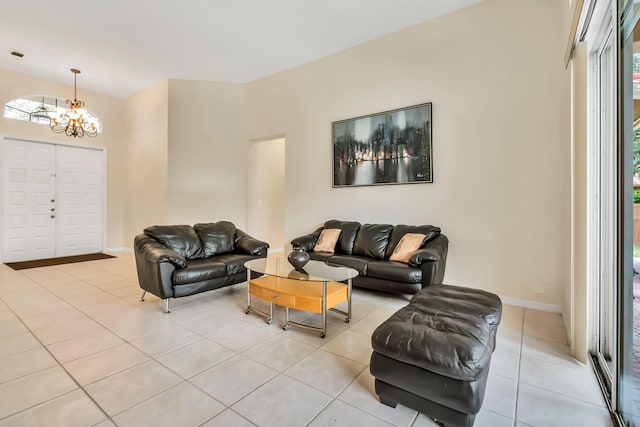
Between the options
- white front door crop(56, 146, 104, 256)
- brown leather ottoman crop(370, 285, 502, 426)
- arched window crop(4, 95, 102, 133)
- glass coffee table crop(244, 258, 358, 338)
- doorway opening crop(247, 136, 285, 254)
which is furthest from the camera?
doorway opening crop(247, 136, 285, 254)

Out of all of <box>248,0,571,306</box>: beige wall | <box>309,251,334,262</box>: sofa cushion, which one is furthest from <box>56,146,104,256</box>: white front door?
<box>248,0,571,306</box>: beige wall

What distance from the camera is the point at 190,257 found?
3.79m

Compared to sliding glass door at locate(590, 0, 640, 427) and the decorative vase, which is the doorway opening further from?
sliding glass door at locate(590, 0, 640, 427)

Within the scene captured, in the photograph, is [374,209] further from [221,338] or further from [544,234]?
[221,338]

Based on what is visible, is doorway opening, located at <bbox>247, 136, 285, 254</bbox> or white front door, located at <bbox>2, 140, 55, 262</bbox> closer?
white front door, located at <bbox>2, 140, 55, 262</bbox>

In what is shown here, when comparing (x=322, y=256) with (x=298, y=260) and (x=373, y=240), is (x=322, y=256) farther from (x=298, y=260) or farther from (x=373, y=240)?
(x=298, y=260)

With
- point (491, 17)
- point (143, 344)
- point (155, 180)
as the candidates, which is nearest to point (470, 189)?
point (491, 17)

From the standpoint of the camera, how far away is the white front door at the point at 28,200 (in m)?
5.50

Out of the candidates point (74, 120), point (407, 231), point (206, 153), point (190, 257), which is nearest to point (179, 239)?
point (190, 257)

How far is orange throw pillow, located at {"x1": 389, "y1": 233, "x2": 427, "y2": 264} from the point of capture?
355 cm

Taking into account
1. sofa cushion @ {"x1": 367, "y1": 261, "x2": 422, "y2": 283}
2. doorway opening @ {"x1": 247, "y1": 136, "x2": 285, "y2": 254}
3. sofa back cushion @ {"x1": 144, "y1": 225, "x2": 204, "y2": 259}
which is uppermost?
doorway opening @ {"x1": 247, "y1": 136, "x2": 285, "y2": 254}

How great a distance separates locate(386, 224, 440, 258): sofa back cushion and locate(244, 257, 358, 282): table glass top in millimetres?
1015

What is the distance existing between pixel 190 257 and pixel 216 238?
1.46 ft

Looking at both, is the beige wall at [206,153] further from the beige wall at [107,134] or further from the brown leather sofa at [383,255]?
the brown leather sofa at [383,255]
